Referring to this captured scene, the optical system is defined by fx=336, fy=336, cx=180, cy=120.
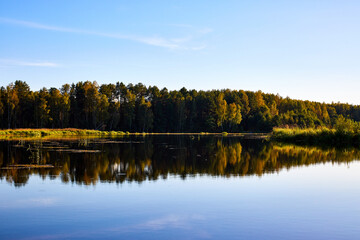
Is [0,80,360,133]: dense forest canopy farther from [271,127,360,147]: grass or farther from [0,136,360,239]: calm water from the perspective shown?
[0,136,360,239]: calm water

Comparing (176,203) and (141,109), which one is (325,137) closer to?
(176,203)

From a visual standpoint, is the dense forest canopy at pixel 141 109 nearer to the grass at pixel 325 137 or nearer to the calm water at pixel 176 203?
the grass at pixel 325 137

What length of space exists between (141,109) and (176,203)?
3726 inches

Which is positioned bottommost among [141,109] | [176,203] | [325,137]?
[176,203]

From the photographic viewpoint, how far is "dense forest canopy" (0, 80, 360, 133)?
90500 millimetres

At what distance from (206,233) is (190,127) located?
366ft

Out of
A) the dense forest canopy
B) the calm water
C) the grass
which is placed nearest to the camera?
the calm water

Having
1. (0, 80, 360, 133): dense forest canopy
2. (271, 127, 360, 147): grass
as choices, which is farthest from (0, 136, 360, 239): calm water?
(0, 80, 360, 133): dense forest canopy

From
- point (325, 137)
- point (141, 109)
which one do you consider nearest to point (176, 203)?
point (325, 137)

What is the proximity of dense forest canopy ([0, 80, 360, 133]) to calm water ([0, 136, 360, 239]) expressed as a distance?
255 feet

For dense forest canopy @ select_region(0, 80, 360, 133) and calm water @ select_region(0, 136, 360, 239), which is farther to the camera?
dense forest canopy @ select_region(0, 80, 360, 133)

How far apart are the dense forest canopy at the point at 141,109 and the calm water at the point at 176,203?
77.6 metres

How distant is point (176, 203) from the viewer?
10.3 meters

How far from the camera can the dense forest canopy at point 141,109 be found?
90500 millimetres
